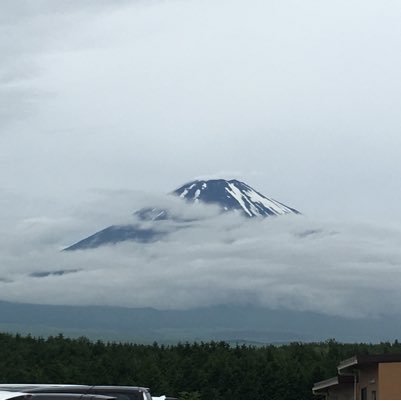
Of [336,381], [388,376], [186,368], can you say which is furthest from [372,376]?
[186,368]

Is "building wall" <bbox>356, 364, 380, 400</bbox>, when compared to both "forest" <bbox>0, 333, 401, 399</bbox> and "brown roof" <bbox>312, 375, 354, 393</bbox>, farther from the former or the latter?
"forest" <bbox>0, 333, 401, 399</bbox>

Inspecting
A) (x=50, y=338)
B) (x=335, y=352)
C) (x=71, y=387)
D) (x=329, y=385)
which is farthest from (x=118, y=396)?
(x=50, y=338)

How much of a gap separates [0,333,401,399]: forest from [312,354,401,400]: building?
58960mm

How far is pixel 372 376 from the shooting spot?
125ft

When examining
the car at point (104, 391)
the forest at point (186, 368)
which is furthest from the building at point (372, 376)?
the forest at point (186, 368)

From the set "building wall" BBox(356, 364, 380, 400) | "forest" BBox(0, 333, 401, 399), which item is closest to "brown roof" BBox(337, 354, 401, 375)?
"building wall" BBox(356, 364, 380, 400)

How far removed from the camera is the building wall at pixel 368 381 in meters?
37.5

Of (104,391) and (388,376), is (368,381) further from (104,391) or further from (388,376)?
(104,391)

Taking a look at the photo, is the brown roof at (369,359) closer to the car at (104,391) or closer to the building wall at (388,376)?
the building wall at (388,376)

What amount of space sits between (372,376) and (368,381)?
2.66 feet

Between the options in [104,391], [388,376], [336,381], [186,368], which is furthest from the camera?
[186,368]

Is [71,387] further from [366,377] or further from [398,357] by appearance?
[366,377]

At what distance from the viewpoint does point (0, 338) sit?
5261 inches

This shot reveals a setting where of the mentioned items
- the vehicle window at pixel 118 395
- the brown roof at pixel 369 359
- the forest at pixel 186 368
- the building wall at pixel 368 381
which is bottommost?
the vehicle window at pixel 118 395
